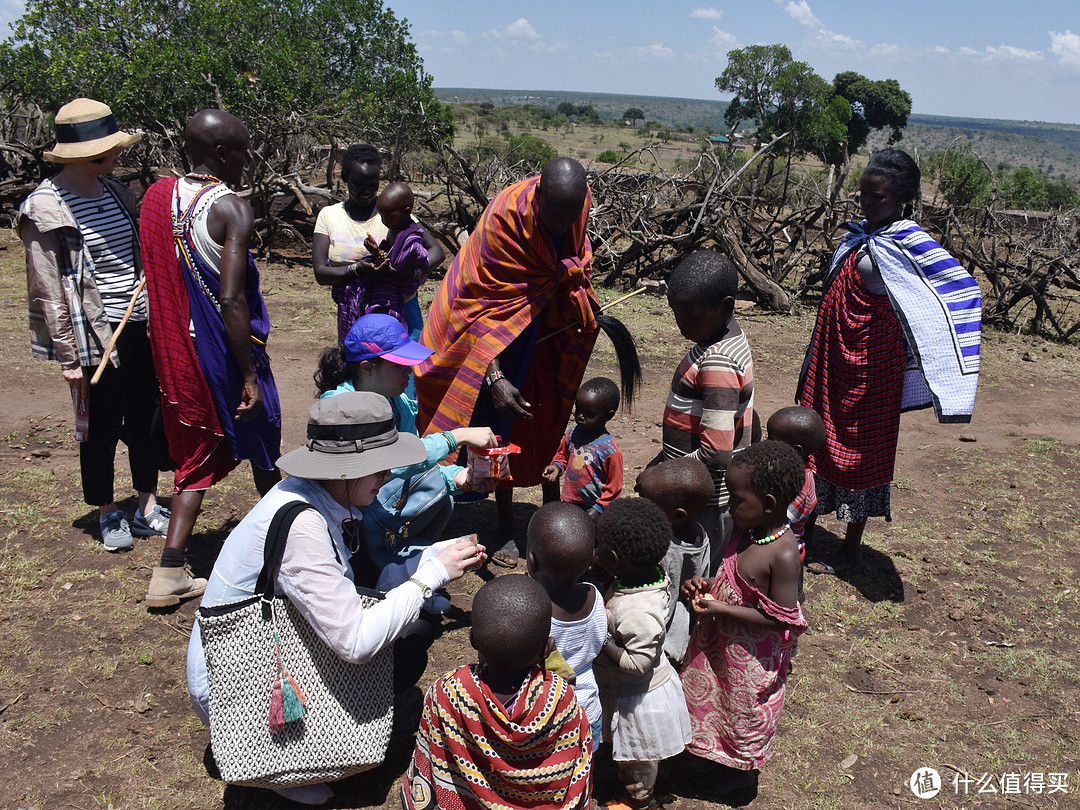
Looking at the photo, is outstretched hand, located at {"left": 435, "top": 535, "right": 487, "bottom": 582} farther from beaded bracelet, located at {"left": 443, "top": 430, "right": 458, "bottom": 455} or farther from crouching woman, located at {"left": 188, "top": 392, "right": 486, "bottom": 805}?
beaded bracelet, located at {"left": 443, "top": 430, "right": 458, "bottom": 455}

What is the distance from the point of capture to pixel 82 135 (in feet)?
10.2

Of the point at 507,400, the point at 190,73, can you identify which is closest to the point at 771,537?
the point at 507,400

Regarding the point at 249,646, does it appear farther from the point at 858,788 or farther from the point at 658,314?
the point at 658,314

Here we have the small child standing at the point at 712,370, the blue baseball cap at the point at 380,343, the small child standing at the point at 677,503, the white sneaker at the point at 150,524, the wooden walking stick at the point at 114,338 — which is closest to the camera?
the small child standing at the point at 677,503

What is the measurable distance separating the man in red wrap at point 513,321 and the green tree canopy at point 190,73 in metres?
5.98

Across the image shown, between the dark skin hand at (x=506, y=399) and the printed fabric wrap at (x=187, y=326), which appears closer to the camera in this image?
the printed fabric wrap at (x=187, y=326)

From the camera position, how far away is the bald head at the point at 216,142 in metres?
2.86

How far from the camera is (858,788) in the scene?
8.03 ft

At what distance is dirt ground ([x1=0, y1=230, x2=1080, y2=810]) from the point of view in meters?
2.40

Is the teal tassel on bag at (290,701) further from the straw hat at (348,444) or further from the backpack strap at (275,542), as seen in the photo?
the straw hat at (348,444)

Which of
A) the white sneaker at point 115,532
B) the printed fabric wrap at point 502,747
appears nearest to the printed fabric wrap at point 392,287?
the white sneaker at point 115,532

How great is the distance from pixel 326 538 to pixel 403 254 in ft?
6.72

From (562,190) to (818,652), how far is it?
84.6 inches

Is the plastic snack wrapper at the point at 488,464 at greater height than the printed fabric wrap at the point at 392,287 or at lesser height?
lesser
